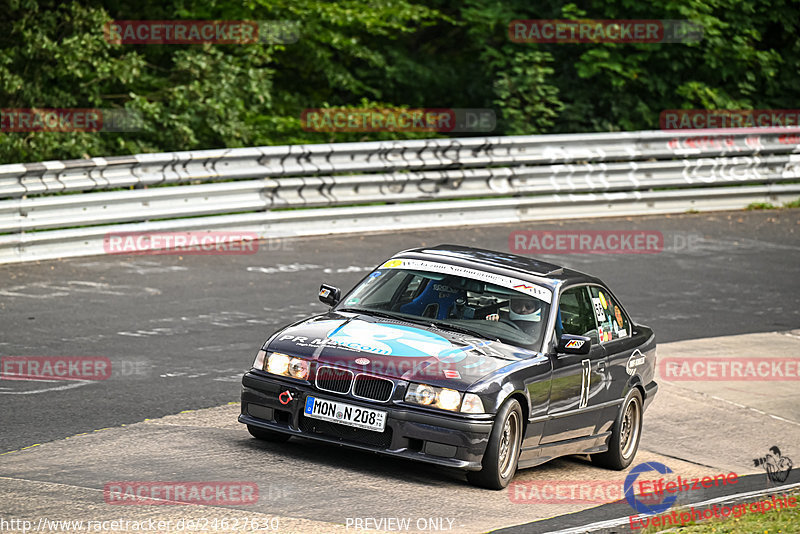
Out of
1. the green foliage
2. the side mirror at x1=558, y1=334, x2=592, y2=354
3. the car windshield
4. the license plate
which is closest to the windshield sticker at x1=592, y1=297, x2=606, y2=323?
the car windshield

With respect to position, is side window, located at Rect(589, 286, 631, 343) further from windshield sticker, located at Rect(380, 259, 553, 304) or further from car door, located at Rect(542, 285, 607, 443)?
windshield sticker, located at Rect(380, 259, 553, 304)

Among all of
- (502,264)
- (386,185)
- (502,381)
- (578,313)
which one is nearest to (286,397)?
(502,381)

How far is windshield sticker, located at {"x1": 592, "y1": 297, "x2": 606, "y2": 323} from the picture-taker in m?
9.43

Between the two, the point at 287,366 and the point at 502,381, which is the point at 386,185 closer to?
the point at 287,366

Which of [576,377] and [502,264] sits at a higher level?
[502,264]

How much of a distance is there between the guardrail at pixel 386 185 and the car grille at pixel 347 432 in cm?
771

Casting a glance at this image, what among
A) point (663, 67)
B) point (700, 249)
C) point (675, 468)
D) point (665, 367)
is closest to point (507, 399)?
point (675, 468)

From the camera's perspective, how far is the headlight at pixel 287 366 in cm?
804

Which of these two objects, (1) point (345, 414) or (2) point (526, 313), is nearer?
(1) point (345, 414)

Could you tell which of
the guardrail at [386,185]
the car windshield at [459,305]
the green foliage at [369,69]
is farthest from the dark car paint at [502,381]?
the green foliage at [369,69]

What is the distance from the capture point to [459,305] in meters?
8.80

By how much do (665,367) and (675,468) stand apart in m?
3.10

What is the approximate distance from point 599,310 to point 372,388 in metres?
2.40

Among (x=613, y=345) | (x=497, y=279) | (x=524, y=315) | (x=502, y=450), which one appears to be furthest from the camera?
(x=613, y=345)
